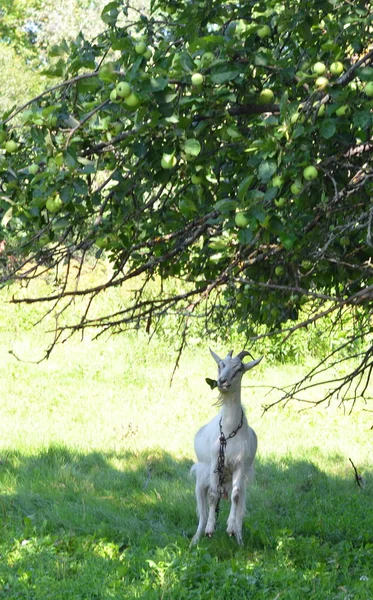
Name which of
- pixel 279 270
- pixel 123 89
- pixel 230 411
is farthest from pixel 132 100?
→ pixel 230 411

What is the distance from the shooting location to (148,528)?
Answer: 6176 mm

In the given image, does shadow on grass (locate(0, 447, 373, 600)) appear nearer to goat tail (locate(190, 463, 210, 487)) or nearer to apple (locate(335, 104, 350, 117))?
goat tail (locate(190, 463, 210, 487))

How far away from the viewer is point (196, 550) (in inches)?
210

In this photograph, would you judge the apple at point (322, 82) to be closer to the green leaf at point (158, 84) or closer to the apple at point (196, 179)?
the green leaf at point (158, 84)

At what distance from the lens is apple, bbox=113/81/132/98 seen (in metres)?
2.85

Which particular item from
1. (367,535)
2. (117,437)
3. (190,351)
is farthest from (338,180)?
(190,351)

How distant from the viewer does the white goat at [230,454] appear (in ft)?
17.9

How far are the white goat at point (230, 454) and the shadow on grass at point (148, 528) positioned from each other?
225 mm

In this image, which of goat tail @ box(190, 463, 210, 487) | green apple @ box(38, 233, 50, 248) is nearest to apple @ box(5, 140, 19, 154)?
green apple @ box(38, 233, 50, 248)

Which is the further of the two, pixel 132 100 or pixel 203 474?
pixel 203 474

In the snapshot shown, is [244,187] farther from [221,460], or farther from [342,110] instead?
[221,460]

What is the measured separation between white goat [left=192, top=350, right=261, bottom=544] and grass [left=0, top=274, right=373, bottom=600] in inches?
8.9

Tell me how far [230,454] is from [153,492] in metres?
1.62

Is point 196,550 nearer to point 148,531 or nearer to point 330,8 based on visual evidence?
point 148,531
